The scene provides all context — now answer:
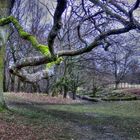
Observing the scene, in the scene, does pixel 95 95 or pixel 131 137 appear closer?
pixel 131 137

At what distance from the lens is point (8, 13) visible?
17.2m

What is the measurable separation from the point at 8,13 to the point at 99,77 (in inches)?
1190

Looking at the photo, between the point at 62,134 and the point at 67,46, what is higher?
the point at 67,46

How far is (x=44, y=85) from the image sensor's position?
45656 mm

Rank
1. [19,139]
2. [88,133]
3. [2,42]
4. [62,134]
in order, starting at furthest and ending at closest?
1. [2,42]
2. [88,133]
3. [62,134]
4. [19,139]

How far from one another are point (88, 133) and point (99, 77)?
33.1 meters

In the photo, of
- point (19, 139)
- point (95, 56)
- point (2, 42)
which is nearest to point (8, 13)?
point (2, 42)

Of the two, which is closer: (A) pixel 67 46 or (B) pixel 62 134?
(B) pixel 62 134

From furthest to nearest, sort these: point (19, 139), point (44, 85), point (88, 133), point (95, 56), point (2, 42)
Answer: point (44, 85) → point (95, 56) → point (2, 42) → point (88, 133) → point (19, 139)

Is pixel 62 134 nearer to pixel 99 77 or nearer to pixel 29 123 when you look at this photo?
pixel 29 123

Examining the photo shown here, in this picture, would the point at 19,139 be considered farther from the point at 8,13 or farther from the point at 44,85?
the point at 44,85

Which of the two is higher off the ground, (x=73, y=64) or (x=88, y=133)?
(x=73, y=64)

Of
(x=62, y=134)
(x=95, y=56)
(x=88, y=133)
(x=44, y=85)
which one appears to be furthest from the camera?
(x=44, y=85)

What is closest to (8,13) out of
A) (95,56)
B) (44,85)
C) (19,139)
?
(19,139)
